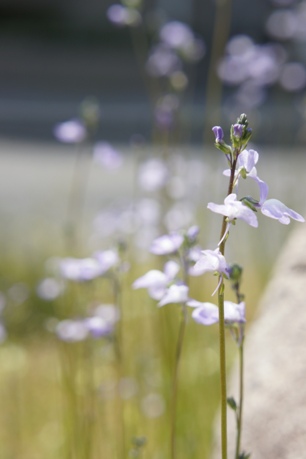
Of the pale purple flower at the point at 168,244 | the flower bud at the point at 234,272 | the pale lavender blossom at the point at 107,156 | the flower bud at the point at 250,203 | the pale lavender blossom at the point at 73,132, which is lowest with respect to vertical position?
the flower bud at the point at 234,272

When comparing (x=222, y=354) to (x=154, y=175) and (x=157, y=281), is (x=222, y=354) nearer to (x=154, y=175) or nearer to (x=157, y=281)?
(x=157, y=281)

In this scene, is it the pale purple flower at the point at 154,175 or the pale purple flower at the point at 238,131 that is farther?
the pale purple flower at the point at 154,175

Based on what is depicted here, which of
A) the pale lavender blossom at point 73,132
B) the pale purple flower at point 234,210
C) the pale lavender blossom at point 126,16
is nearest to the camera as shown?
the pale purple flower at point 234,210

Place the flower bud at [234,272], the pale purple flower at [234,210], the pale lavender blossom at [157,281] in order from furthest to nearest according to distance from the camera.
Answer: the pale lavender blossom at [157,281]
the flower bud at [234,272]
the pale purple flower at [234,210]

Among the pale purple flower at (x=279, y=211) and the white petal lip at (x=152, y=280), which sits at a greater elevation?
the pale purple flower at (x=279, y=211)

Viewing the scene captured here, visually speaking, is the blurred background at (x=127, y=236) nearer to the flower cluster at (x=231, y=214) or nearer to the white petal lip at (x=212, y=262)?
the flower cluster at (x=231, y=214)

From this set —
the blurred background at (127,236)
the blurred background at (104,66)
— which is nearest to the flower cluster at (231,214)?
the blurred background at (127,236)

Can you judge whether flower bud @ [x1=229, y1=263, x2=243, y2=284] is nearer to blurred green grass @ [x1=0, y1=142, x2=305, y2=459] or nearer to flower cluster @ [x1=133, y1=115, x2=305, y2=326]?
flower cluster @ [x1=133, y1=115, x2=305, y2=326]

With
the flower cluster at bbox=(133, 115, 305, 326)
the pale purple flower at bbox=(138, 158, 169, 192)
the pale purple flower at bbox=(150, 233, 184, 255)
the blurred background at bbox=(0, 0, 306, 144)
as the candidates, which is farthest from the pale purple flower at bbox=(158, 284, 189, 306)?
the blurred background at bbox=(0, 0, 306, 144)

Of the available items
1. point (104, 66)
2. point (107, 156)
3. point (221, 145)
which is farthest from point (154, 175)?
point (104, 66)
